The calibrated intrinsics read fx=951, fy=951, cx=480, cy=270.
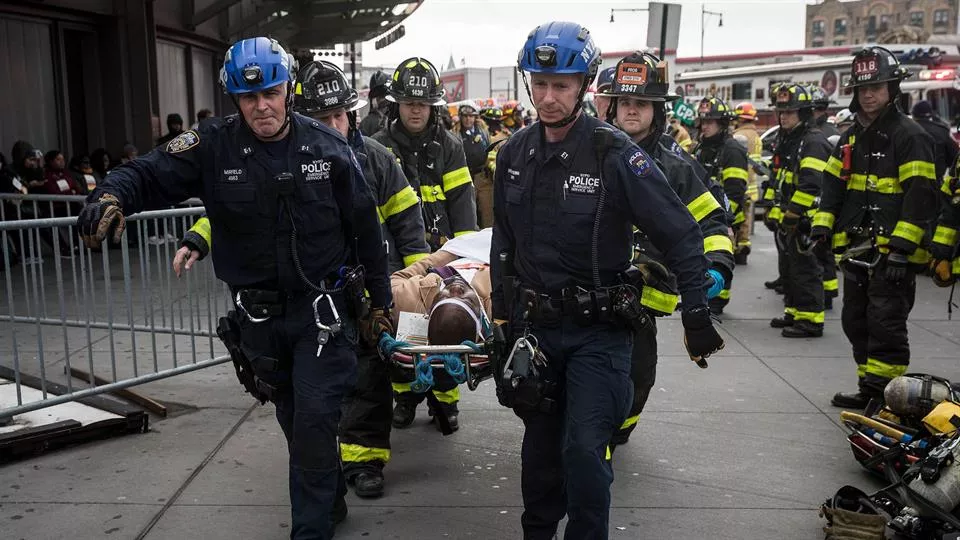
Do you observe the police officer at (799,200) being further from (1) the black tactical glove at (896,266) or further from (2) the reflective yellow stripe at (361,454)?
(2) the reflective yellow stripe at (361,454)

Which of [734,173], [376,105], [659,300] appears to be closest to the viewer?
[659,300]

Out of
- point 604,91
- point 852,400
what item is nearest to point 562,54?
point 604,91

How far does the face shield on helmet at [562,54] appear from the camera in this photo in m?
3.54

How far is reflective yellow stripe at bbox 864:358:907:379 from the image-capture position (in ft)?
19.7

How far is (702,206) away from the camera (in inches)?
180

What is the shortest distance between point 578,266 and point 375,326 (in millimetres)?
1040

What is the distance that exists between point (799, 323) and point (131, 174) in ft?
21.9

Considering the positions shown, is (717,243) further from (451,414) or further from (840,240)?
(840,240)

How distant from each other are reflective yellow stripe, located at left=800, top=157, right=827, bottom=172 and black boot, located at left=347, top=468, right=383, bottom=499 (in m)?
5.38

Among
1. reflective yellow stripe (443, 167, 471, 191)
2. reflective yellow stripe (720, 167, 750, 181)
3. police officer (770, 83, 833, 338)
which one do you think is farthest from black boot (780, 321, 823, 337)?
reflective yellow stripe (443, 167, 471, 191)

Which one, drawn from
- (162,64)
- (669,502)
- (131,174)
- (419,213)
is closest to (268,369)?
(131,174)

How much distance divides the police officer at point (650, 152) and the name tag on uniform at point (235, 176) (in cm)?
186

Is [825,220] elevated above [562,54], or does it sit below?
below

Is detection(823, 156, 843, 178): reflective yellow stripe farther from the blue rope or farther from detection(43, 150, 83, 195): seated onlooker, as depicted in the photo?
detection(43, 150, 83, 195): seated onlooker
